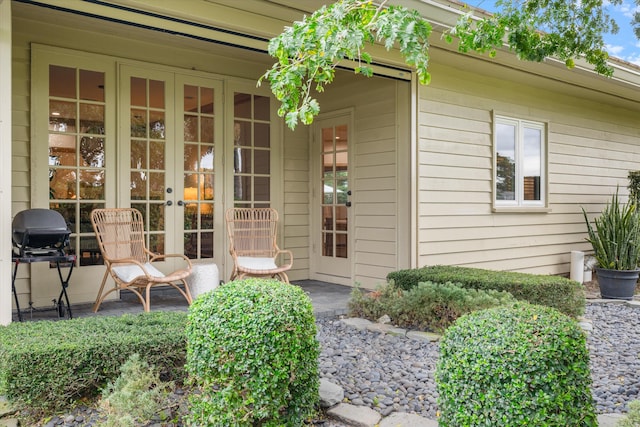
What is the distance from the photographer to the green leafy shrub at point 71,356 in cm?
226

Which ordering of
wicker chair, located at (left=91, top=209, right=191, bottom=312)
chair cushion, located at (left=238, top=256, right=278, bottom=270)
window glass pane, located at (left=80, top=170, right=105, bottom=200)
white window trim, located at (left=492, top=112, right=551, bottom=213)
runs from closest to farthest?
wicker chair, located at (left=91, top=209, right=191, bottom=312), window glass pane, located at (left=80, top=170, right=105, bottom=200), chair cushion, located at (left=238, top=256, right=278, bottom=270), white window trim, located at (left=492, top=112, right=551, bottom=213)

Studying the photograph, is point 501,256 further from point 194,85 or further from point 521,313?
point 521,313

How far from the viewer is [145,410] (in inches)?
84.1

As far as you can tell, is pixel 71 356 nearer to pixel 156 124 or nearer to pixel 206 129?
pixel 156 124

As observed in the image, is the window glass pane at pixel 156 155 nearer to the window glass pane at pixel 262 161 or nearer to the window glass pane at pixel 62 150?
the window glass pane at pixel 62 150

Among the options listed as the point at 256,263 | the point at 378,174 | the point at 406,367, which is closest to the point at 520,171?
the point at 378,174

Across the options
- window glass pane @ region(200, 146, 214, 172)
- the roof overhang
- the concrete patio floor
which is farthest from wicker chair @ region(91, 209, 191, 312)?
the roof overhang

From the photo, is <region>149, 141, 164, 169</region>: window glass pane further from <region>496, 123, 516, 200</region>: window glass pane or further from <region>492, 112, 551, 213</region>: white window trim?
<region>496, 123, 516, 200</region>: window glass pane

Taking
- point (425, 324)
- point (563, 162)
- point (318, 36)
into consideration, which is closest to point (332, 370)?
point (425, 324)

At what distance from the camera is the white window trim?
6352 mm

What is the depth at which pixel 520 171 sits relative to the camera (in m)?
6.71

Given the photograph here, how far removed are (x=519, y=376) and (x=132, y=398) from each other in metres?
1.52

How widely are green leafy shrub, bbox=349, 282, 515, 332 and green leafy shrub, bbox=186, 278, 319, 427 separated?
203cm

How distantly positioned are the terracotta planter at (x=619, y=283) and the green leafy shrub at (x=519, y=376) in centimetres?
452
